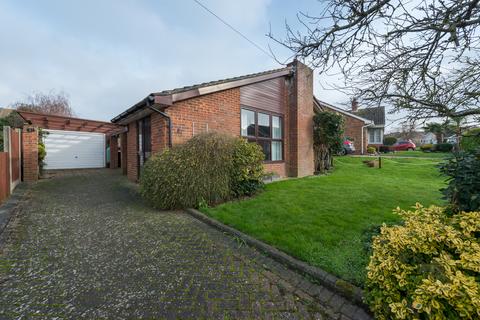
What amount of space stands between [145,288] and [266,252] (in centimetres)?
161

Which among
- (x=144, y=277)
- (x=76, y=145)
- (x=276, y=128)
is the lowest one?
(x=144, y=277)

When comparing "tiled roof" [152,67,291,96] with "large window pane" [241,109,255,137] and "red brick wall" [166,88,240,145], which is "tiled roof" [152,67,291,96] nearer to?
"red brick wall" [166,88,240,145]

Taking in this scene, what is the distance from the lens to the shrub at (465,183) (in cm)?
219

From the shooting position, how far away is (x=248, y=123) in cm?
820

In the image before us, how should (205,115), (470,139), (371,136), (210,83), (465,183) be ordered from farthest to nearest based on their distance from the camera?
A: (371,136)
(205,115)
(210,83)
(470,139)
(465,183)

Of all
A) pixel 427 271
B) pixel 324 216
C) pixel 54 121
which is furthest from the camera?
pixel 54 121

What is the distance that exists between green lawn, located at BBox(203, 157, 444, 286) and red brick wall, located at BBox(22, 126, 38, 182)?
896 centimetres

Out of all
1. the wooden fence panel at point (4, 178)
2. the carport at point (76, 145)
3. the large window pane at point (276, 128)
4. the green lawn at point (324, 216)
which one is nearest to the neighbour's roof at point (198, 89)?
the large window pane at point (276, 128)

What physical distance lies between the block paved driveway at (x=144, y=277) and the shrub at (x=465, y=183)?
5.23ft

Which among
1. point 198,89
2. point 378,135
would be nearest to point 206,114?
point 198,89

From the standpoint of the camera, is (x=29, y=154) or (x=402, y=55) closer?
(x=402, y=55)

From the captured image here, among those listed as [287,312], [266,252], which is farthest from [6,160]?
[287,312]

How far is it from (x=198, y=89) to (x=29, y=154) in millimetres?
8125

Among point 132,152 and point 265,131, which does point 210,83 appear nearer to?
point 265,131
